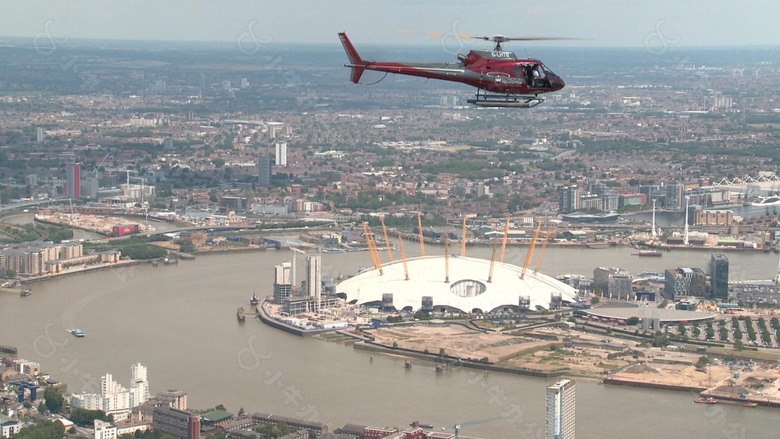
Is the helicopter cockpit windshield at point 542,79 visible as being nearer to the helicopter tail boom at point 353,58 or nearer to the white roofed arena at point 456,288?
the helicopter tail boom at point 353,58

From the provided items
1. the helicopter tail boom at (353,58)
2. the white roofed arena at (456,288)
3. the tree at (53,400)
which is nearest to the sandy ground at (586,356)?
the white roofed arena at (456,288)

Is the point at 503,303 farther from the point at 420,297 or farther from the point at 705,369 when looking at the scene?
the point at 705,369

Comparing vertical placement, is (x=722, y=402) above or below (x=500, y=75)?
below

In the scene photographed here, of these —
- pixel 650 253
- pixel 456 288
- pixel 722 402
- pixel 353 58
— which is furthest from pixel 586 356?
pixel 650 253

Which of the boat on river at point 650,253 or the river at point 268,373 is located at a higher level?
the boat on river at point 650,253

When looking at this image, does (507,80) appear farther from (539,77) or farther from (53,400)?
(53,400)

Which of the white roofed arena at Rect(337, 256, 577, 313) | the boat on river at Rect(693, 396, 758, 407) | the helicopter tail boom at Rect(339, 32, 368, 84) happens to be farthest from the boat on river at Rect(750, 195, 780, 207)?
the helicopter tail boom at Rect(339, 32, 368, 84)

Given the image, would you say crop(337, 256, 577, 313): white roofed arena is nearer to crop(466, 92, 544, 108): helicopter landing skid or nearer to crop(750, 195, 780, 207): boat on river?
crop(466, 92, 544, 108): helicopter landing skid
